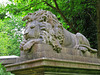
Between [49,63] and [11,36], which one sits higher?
[11,36]

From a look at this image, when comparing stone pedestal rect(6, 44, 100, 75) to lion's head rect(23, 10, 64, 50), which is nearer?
stone pedestal rect(6, 44, 100, 75)

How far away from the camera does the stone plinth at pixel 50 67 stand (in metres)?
4.50

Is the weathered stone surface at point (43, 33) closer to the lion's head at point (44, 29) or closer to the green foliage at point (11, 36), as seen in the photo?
the lion's head at point (44, 29)

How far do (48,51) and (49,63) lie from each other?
A: 0.48m

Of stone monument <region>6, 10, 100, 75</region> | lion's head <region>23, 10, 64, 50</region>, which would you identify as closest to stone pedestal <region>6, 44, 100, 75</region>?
stone monument <region>6, 10, 100, 75</region>

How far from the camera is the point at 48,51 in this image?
4871 millimetres

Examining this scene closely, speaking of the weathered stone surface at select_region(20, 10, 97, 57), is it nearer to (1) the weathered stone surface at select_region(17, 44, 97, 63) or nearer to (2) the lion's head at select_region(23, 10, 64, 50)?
(2) the lion's head at select_region(23, 10, 64, 50)

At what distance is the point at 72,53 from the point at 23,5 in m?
6.54

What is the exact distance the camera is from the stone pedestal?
14.9 feet

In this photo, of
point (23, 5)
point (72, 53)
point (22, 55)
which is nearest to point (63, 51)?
point (72, 53)

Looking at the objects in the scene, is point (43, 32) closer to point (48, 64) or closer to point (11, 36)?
point (48, 64)

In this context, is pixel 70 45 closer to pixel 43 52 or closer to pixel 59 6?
pixel 43 52

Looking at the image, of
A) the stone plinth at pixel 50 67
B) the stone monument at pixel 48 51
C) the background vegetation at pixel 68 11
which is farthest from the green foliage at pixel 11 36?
the stone plinth at pixel 50 67

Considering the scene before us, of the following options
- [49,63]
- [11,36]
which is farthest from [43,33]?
[11,36]
